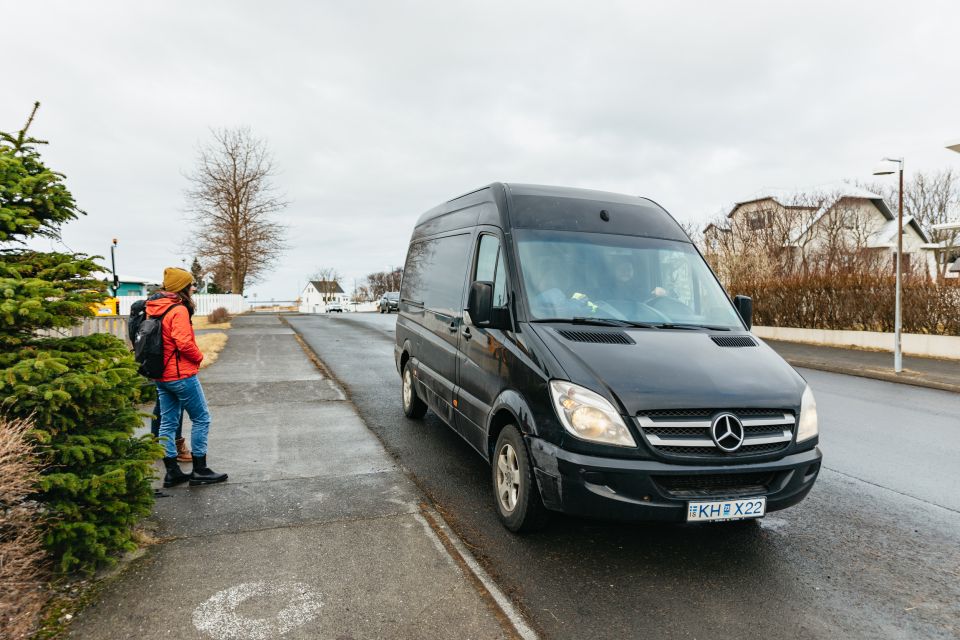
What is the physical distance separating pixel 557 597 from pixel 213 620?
5.78ft

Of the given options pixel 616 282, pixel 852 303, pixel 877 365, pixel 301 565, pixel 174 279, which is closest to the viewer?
pixel 301 565

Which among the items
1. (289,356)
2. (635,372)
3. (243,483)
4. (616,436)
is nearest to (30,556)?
(243,483)

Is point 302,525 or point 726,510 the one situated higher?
point 726,510

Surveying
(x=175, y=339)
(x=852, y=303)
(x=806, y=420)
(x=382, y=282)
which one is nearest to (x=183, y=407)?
(x=175, y=339)

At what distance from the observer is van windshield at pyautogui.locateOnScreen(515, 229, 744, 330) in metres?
4.36

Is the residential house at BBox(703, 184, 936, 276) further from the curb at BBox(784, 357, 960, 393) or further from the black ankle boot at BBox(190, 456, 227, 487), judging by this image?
the black ankle boot at BBox(190, 456, 227, 487)

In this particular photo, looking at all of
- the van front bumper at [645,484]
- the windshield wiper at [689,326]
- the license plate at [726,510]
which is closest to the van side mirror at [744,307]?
the windshield wiper at [689,326]

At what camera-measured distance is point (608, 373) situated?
11.5 ft

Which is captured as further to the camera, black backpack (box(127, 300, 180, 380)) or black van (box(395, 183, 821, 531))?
black backpack (box(127, 300, 180, 380))

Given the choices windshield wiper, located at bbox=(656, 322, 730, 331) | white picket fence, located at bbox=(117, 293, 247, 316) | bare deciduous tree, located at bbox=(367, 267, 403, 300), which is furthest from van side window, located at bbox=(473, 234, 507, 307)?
bare deciduous tree, located at bbox=(367, 267, 403, 300)

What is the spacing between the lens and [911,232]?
4766 cm

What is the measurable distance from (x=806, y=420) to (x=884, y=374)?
1171 cm

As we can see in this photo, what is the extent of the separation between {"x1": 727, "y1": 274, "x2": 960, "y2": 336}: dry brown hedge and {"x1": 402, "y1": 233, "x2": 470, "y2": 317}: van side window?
607 inches

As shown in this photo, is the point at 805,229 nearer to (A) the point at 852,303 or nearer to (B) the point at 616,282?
(A) the point at 852,303
